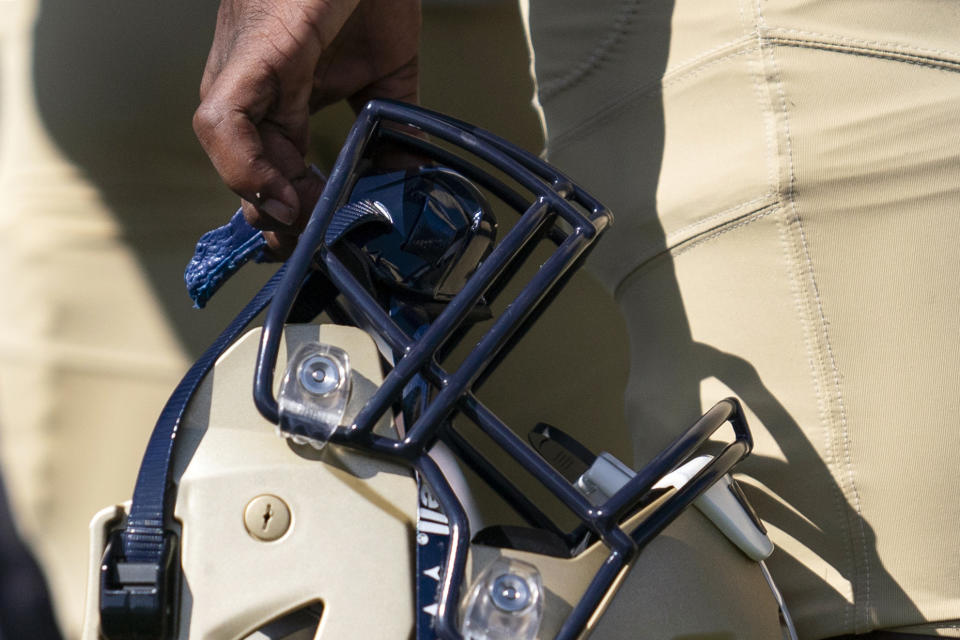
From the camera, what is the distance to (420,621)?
0.70 m

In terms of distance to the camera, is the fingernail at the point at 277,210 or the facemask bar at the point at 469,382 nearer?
the facemask bar at the point at 469,382

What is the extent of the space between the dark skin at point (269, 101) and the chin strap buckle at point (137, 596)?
1.13ft

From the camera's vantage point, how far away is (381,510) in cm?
72

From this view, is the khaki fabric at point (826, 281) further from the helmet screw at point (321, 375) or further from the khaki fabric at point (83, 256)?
the khaki fabric at point (83, 256)

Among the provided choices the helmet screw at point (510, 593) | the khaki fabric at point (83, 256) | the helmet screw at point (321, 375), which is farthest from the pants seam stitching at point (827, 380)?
the khaki fabric at point (83, 256)

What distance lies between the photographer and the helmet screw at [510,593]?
0.68 metres

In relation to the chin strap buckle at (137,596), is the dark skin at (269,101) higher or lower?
higher

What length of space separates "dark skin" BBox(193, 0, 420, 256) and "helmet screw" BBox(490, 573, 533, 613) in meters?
0.41

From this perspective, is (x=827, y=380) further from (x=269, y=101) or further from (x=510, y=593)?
(x=269, y=101)

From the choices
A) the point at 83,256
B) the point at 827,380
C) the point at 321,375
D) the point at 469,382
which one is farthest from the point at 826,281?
the point at 83,256

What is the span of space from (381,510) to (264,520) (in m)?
0.09

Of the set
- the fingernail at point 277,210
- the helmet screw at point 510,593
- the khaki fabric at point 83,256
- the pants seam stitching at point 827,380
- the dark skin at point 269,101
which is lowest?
the khaki fabric at point 83,256

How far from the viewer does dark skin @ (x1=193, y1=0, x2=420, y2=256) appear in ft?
2.86

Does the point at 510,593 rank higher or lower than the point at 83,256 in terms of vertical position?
higher
